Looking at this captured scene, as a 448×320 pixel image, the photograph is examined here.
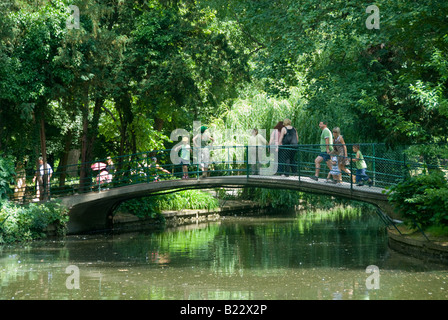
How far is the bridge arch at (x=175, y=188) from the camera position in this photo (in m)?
17.5

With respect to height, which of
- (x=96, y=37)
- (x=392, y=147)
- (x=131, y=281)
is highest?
(x=96, y=37)

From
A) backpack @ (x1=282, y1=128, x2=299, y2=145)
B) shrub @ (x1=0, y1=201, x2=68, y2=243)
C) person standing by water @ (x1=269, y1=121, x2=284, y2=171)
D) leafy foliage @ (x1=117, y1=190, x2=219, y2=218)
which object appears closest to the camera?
shrub @ (x1=0, y1=201, x2=68, y2=243)

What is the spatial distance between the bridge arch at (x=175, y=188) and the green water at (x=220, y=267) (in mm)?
1149

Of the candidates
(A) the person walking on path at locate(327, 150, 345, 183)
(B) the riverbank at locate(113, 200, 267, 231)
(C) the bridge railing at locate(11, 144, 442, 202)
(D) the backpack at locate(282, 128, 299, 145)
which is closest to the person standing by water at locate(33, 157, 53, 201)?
(C) the bridge railing at locate(11, 144, 442, 202)

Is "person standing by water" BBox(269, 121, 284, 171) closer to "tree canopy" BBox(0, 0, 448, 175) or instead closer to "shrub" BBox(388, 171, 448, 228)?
"tree canopy" BBox(0, 0, 448, 175)

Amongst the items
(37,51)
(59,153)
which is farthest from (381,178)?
(59,153)

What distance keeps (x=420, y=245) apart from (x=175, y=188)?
8.91 m

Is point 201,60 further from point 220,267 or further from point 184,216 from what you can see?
point 220,267

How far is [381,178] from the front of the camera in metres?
21.6

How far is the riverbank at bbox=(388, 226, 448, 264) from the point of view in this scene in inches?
563

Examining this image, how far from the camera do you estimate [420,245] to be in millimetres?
14969

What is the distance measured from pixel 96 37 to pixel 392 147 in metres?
10.4

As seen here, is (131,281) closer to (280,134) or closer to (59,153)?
(280,134)

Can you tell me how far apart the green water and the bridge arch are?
45.2 inches
